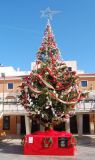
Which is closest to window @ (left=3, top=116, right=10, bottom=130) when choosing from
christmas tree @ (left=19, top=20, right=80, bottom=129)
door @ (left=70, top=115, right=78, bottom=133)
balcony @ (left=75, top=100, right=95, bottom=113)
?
door @ (left=70, top=115, right=78, bottom=133)

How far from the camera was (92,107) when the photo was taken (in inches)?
1518

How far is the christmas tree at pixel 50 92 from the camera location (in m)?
27.2

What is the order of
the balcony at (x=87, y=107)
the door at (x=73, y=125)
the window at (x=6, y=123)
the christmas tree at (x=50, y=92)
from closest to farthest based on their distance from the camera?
the christmas tree at (x=50, y=92) → the balcony at (x=87, y=107) → the door at (x=73, y=125) → the window at (x=6, y=123)

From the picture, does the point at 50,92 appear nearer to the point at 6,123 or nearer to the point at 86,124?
the point at 86,124

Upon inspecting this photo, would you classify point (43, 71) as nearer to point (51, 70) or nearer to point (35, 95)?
point (51, 70)

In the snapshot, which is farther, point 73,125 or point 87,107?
point 73,125

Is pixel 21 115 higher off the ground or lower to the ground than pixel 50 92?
lower

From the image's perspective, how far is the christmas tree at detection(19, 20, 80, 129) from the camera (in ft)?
89.1

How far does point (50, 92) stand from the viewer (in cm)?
2681

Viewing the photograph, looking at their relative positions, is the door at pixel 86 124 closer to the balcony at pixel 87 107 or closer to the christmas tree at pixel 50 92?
the balcony at pixel 87 107

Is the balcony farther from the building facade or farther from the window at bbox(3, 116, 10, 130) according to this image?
the window at bbox(3, 116, 10, 130)

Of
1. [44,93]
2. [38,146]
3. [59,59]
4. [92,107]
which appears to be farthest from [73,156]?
[92,107]

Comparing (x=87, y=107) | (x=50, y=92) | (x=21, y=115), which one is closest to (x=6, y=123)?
(x=21, y=115)

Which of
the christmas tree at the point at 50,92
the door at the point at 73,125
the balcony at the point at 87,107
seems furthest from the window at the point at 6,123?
the christmas tree at the point at 50,92
